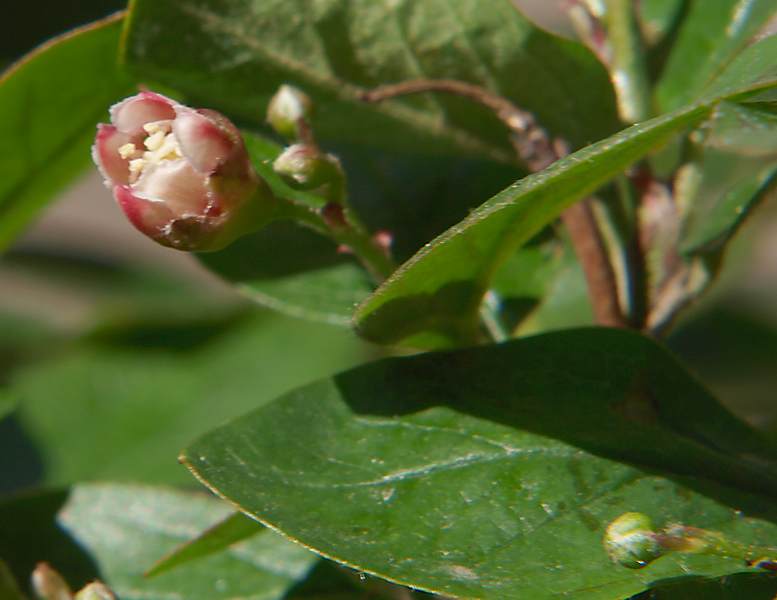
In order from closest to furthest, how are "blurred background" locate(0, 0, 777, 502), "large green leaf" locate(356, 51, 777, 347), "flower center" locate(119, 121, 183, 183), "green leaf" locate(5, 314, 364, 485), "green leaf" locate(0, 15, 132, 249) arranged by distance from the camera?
"large green leaf" locate(356, 51, 777, 347), "flower center" locate(119, 121, 183, 183), "green leaf" locate(0, 15, 132, 249), "blurred background" locate(0, 0, 777, 502), "green leaf" locate(5, 314, 364, 485)

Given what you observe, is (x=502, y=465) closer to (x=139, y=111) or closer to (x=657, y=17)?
(x=139, y=111)

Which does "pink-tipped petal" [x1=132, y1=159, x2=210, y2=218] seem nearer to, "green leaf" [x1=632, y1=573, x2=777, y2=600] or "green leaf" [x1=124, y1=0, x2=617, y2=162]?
"green leaf" [x1=124, y1=0, x2=617, y2=162]

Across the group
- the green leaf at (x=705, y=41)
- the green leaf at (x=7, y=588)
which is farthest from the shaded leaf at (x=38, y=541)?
the green leaf at (x=705, y=41)

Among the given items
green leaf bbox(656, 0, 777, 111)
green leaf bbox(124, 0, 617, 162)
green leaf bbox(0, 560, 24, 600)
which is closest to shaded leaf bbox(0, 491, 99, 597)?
green leaf bbox(0, 560, 24, 600)

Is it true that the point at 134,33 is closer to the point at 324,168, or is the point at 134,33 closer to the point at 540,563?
the point at 324,168

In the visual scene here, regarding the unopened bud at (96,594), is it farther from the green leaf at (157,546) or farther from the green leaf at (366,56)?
the green leaf at (366,56)

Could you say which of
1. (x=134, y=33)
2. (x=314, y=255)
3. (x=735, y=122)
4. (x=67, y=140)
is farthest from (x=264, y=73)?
(x=735, y=122)

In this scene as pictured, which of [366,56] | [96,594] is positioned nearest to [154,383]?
[366,56]

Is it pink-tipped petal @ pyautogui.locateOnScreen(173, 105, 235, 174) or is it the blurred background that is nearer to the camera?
pink-tipped petal @ pyautogui.locateOnScreen(173, 105, 235, 174)
